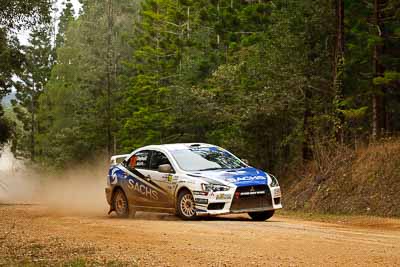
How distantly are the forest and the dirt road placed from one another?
9886mm

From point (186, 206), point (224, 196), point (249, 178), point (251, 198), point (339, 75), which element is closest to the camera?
point (224, 196)

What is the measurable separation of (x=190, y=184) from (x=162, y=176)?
1.14 m

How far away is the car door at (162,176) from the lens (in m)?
16.0

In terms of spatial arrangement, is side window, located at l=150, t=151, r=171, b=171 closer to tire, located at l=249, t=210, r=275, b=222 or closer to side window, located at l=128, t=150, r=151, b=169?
side window, located at l=128, t=150, r=151, b=169

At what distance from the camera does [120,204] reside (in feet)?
58.3

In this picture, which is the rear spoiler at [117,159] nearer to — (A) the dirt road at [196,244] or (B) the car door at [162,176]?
(B) the car door at [162,176]

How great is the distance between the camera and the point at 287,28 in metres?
29.5

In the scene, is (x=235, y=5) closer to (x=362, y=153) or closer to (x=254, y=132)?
(x=254, y=132)

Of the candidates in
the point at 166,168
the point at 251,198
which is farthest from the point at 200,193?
the point at 166,168

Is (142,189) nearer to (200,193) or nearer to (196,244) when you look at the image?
(200,193)

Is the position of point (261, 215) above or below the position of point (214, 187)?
below

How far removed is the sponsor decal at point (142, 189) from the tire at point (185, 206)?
87cm

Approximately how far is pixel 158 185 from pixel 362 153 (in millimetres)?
7543

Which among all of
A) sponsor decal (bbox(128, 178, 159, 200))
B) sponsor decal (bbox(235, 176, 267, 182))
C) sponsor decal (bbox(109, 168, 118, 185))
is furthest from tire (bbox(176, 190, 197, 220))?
sponsor decal (bbox(109, 168, 118, 185))
